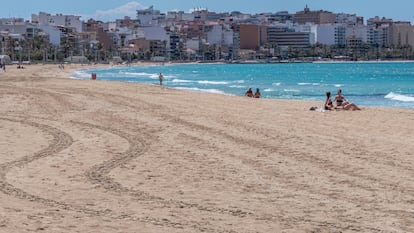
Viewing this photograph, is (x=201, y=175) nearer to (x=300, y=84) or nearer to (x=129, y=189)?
(x=129, y=189)

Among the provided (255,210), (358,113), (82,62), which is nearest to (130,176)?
(255,210)

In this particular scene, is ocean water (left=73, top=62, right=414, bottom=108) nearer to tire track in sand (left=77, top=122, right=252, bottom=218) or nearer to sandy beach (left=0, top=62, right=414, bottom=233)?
sandy beach (left=0, top=62, right=414, bottom=233)

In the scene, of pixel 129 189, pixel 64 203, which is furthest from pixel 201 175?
pixel 64 203

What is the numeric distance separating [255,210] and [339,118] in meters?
12.3

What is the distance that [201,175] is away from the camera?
9.56 m

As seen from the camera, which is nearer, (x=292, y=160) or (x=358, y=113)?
(x=292, y=160)

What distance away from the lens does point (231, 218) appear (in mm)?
7191

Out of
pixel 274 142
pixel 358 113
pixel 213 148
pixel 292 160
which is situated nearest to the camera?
pixel 292 160

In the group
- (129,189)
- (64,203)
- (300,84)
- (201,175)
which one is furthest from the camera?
(300,84)

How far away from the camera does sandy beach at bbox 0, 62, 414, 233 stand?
7.09 meters

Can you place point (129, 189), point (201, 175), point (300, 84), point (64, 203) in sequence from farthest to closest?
point (300, 84)
point (201, 175)
point (129, 189)
point (64, 203)

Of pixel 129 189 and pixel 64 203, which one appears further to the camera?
pixel 129 189

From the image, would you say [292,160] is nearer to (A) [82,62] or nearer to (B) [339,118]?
(B) [339,118]

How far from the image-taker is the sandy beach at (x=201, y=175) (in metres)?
7.09
